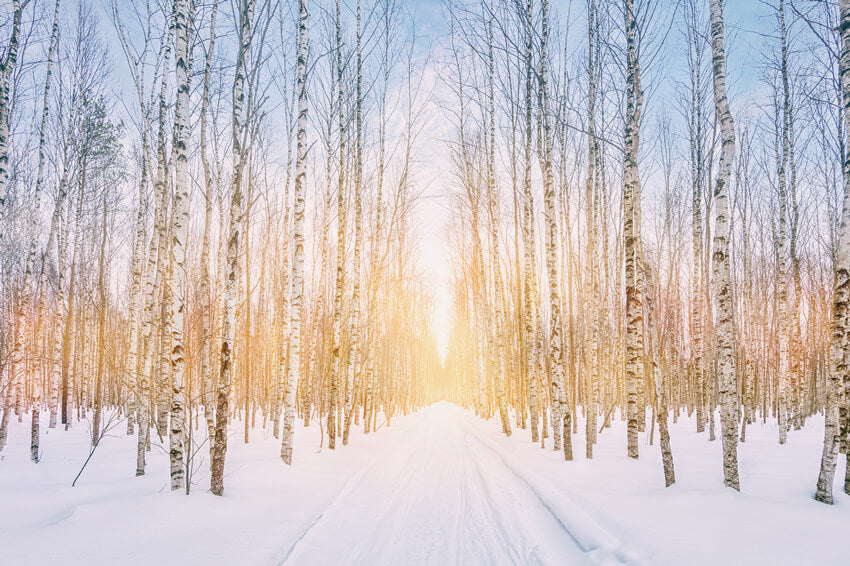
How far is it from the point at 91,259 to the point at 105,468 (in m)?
16.6

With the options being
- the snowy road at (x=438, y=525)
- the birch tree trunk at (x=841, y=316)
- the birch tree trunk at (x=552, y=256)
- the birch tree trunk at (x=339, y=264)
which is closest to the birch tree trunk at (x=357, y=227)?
the birch tree trunk at (x=339, y=264)

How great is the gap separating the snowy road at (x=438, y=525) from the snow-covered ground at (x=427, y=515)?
27 millimetres

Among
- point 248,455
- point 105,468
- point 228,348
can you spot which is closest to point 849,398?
point 228,348

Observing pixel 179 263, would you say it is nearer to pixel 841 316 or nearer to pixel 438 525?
pixel 438 525

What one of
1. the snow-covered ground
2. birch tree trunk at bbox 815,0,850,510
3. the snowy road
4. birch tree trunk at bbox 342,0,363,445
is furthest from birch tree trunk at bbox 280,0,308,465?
birch tree trunk at bbox 815,0,850,510

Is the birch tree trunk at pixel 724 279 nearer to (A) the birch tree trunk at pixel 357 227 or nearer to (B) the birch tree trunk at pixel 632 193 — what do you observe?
(B) the birch tree trunk at pixel 632 193

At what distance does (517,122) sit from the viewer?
13375 mm

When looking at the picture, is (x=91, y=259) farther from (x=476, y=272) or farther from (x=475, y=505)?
(x=475, y=505)

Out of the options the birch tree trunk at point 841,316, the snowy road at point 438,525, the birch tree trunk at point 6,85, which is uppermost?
the birch tree trunk at point 6,85

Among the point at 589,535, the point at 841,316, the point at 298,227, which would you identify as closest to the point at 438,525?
the point at 589,535

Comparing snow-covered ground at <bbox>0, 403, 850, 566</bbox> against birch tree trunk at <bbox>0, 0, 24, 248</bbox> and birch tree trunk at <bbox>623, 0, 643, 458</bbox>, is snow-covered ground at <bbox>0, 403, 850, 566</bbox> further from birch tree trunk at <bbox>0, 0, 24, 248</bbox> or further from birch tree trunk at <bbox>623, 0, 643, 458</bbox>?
birch tree trunk at <bbox>0, 0, 24, 248</bbox>

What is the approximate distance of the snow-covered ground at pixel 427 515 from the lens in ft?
12.6

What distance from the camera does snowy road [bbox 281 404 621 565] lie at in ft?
13.0

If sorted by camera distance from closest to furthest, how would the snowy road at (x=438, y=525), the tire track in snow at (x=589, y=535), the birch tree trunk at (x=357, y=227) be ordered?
the tire track in snow at (x=589, y=535) → the snowy road at (x=438, y=525) → the birch tree trunk at (x=357, y=227)
